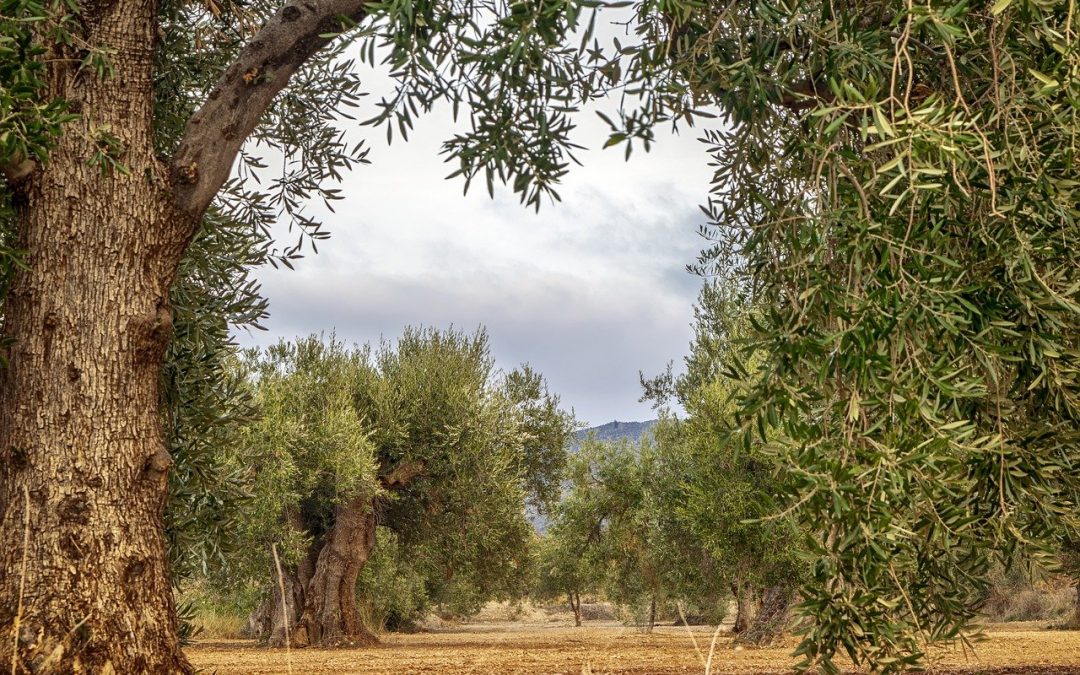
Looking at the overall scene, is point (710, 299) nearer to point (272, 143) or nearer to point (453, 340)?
point (453, 340)

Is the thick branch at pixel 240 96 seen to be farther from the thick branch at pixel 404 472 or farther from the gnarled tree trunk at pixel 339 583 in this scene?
the gnarled tree trunk at pixel 339 583

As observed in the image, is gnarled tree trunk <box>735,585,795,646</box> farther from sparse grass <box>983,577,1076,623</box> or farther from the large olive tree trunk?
sparse grass <box>983,577,1076,623</box>

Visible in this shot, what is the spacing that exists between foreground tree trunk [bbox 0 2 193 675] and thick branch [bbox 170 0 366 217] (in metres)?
0.28

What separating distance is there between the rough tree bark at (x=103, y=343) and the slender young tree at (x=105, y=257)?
0.01 m

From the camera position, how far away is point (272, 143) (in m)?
10.8

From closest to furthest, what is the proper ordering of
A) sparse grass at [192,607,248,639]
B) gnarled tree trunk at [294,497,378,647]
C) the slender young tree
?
the slender young tree, gnarled tree trunk at [294,497,378,647], sparse grass at [192,607,248,639]

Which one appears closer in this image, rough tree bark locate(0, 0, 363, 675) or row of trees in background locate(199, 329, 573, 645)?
rough tree bark locate(0, 0, 363, 675)

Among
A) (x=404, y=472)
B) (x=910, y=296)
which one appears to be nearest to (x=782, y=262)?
(x=910, y=296)

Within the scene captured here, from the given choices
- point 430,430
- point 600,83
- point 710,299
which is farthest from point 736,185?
point 710,299

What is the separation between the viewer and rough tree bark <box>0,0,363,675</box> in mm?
6484

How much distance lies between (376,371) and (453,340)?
103 inches

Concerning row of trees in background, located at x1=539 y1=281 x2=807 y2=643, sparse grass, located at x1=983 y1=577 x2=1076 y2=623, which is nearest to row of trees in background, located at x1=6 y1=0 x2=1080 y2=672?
row of trees in background, located at x1=539 y1=281 x2=807 y2=643

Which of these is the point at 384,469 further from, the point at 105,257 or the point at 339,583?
the point at 105,257

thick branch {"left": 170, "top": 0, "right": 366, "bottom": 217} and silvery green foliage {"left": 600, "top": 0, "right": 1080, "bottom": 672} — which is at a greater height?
thick branch {"left": 170, "top": 0, "right": 366, "bottom": 217}
